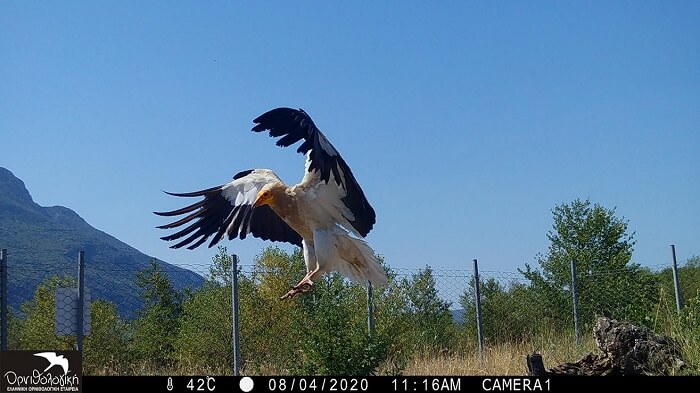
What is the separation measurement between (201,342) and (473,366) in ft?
12.0

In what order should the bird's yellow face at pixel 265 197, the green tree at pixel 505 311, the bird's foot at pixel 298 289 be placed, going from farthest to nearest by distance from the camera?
the green tree at pixel 505 311
the bird's yellow face at pixel 265 197
the bird's foot at pixel 298 289

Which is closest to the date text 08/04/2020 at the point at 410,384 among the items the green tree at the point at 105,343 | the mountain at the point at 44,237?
the green tree at the point at 105,343

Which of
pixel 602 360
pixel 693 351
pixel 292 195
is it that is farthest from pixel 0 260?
pixel 693 351

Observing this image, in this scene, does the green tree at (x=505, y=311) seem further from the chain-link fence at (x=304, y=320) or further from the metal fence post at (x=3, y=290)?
the metal fence post at (x=3, y=290)

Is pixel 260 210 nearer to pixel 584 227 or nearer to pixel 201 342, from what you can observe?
pixel 201 342

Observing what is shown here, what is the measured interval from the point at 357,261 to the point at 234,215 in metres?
1.17

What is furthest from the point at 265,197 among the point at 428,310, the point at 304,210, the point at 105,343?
the point at 428,310

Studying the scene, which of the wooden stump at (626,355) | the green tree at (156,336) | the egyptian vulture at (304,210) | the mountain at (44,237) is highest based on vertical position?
the mountain at (44,237)

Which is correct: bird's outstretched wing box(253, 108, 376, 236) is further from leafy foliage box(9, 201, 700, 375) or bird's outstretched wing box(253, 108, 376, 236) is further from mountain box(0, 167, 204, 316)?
mountain box(0, 167, 204, 316)

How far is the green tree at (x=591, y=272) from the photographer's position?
12250mm

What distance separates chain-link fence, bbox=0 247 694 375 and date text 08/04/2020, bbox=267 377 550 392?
3.29 ft

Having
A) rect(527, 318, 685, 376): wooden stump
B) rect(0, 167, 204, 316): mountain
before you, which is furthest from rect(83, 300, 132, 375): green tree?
rect(0, 167, 204, 316): mountain

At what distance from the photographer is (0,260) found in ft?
24.4

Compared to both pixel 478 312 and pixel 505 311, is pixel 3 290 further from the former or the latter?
pixel 505 311
